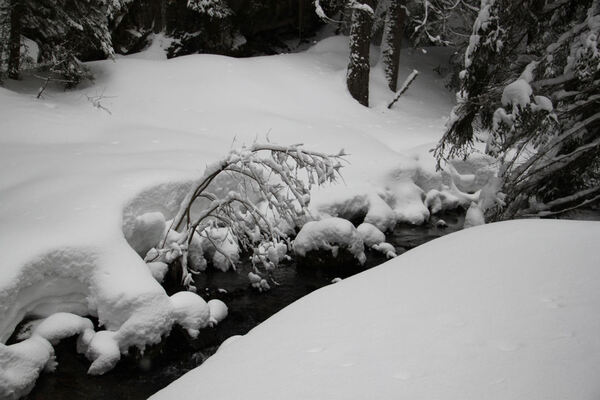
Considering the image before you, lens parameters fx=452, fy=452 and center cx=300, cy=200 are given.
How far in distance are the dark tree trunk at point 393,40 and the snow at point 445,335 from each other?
50.7 ft

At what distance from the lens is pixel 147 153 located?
995 centimetres

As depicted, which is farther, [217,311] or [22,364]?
[217,311]

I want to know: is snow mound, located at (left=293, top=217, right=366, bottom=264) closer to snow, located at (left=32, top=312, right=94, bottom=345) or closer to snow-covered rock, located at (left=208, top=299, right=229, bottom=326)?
snow-covered rock, located at (left=208, top=299, right=229, bottom=326)

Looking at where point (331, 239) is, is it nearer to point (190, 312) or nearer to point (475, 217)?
point (475, 217)

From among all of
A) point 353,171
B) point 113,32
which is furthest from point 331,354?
point 113,32

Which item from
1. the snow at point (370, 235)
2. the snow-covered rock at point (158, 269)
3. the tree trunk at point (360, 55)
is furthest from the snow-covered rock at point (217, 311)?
the tree trunk at point (360, 55)

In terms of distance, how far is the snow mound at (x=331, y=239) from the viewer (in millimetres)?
9008

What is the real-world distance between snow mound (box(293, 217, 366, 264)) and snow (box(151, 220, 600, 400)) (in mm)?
5276

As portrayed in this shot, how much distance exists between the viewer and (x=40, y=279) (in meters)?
6.11

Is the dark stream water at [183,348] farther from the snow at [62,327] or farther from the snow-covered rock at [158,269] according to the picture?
the snow-covered rock at [158,269]

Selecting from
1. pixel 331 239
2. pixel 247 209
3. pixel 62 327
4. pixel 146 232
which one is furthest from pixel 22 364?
pixel 331 239

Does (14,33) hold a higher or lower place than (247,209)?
higher

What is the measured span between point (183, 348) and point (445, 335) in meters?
4.90

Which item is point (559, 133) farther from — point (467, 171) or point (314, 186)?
point (467, 171)
